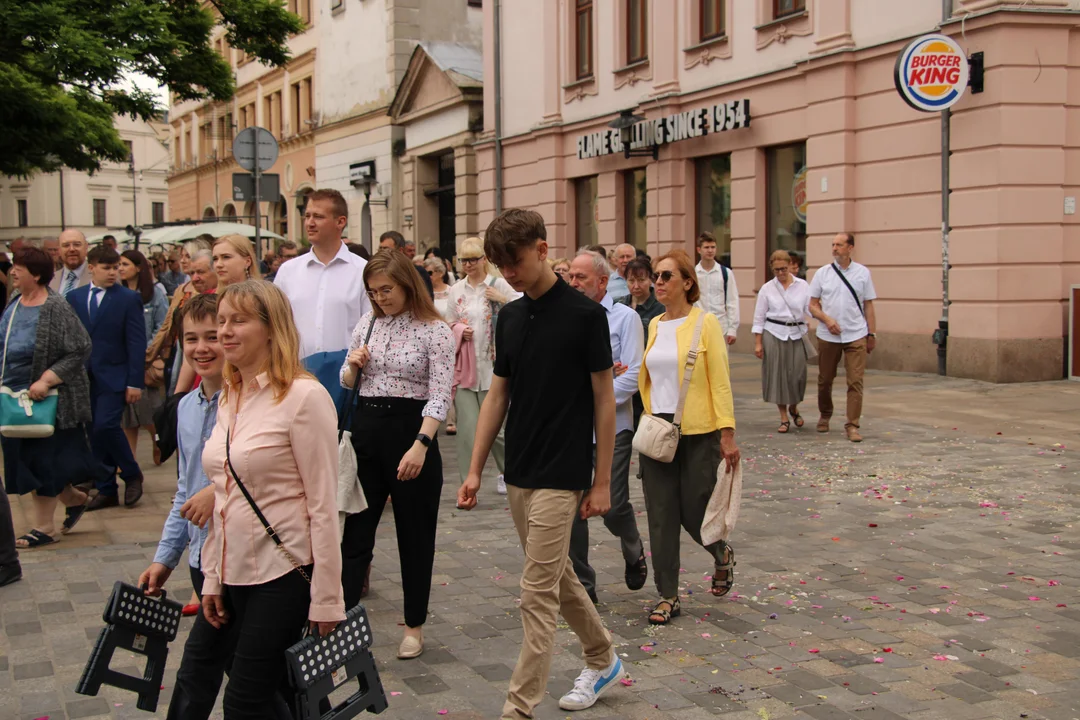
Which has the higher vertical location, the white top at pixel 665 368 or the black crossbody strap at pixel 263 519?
the white top at pixel 665 368

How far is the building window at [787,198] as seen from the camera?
1916cm

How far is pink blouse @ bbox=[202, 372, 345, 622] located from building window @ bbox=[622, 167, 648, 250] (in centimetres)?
2012

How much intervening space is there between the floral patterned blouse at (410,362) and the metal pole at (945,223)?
1189cm

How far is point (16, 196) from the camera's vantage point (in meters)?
90.8

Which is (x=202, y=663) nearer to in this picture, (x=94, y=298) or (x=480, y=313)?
(x=94, y=298)

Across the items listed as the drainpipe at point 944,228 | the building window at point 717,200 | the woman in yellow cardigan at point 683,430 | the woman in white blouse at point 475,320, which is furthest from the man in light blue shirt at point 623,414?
the building window at point 717,200

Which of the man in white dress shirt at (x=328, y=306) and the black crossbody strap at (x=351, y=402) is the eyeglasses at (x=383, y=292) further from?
the man in white dress shirt at (x=328, y=306)

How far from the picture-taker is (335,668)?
3428 millimetres

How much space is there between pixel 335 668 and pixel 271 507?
49 centimetres

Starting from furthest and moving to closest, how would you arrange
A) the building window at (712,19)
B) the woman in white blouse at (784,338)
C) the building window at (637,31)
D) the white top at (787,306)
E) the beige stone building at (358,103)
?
the beige stone building at (358,103)
the building window at (637,31)
the building window at (712,19)
the white top at (787,306)
the woman in white blouse at (784,338)

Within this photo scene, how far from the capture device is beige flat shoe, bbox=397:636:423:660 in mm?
5406

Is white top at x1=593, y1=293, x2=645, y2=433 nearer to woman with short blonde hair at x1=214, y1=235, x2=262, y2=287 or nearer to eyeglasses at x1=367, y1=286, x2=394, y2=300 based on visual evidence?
eyeglasses at x1=367, y1=286, x2=394, y2=300

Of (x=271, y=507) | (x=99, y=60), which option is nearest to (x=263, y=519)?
(x=271, y=507)

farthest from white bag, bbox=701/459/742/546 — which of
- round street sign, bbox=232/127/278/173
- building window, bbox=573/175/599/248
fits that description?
building window, bbox=573/175/599/248
